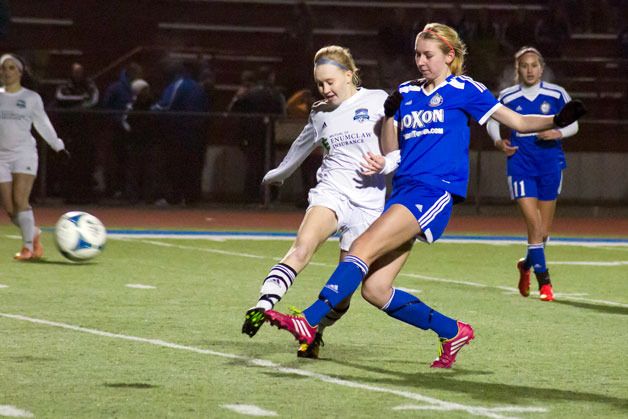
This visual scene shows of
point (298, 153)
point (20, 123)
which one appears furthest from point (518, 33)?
point (298, 153)

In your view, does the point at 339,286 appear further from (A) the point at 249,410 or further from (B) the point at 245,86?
(B) the point at 245,86

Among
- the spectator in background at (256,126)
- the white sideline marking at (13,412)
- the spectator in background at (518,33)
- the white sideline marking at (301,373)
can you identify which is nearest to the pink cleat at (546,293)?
the white sideline marking at (301,373)

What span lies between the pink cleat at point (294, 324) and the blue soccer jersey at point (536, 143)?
5.58 m

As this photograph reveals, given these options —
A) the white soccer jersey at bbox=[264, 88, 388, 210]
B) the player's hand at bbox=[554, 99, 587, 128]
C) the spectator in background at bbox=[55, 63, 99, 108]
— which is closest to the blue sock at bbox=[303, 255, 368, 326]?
the white soccer jersey at bbox=[264, 88, 388, 210]

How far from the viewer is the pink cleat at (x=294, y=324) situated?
7.80 m

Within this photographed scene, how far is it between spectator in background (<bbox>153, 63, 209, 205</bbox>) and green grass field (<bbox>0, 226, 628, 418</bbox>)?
849 cm

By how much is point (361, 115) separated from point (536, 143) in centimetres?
455

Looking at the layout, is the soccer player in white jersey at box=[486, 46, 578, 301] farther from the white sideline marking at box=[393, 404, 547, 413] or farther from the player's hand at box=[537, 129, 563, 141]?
the white sideline marking at box=[393, 404, 547, 413]

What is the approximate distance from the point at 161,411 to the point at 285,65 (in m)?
22.1

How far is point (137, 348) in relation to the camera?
906 cm

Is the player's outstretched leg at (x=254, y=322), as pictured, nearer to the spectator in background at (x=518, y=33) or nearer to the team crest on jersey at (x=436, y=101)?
the team crest on jersey at (x=436, y=101)

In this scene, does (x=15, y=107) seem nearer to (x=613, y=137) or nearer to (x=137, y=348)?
(x=137, y=348)

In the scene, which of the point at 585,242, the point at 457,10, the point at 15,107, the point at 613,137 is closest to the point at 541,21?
the point at 457,10

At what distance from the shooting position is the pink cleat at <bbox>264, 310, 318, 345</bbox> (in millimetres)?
7805
